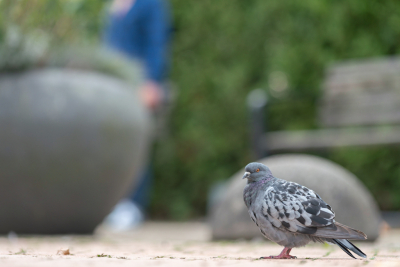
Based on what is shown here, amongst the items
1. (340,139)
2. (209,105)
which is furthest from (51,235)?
(209,105)

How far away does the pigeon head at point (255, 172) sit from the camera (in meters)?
2.71

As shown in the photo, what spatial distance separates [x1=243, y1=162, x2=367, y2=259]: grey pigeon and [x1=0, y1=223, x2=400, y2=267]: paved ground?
9 centimetres

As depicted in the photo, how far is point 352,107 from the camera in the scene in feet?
18.8

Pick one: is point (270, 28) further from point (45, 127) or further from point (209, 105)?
Result: point (45, 127)

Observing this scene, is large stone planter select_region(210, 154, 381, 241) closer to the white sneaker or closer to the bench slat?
the bench slat

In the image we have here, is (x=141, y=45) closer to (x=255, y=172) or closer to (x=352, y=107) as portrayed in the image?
(x=352, y=107)

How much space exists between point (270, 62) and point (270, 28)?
0.48 m

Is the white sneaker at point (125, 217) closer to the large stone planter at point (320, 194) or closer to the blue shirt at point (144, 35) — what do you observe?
the blue shirt at point (144, 35)

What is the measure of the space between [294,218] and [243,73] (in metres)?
4.88

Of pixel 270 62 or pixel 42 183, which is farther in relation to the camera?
pixel 270 62

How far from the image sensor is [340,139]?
5.53 metres

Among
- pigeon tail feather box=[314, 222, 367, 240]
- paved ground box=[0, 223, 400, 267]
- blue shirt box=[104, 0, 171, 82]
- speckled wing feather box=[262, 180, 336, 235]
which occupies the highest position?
blue shirt box=[104, 0, 171, 82]

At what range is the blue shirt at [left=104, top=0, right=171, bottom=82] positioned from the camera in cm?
649

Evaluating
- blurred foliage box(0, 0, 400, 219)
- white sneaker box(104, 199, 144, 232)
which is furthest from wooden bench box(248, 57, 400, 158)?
white sneaker box(104, 199, 144, 232)
